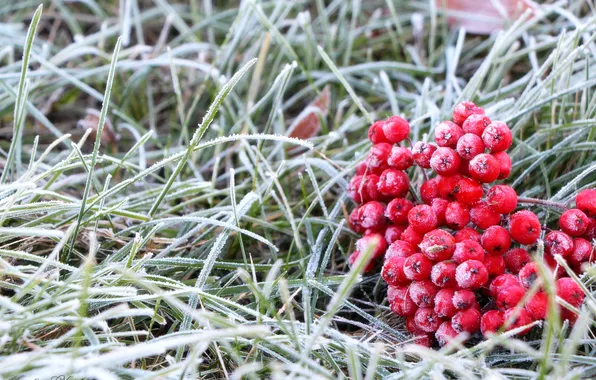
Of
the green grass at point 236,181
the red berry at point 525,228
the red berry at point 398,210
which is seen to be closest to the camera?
the green grass at point 236,181

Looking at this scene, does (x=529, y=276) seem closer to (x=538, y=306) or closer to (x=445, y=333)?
(x=538, y=306)

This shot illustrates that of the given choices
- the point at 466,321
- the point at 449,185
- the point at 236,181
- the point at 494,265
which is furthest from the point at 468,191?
the point at 236,181

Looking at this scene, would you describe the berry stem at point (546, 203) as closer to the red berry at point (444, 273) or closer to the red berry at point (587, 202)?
the red berry at point (587, 202)

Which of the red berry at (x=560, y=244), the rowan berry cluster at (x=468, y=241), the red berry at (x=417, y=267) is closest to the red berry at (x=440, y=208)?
the rowan berry cluster at (x=468, y=241)

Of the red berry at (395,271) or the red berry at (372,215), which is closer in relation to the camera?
the red berry at (395,271)

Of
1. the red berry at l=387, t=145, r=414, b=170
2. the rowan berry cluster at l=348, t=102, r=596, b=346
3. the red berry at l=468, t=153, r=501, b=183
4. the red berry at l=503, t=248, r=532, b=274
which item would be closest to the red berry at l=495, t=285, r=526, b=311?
the rowan berry cluster at l=348, t=102, r=596, b=346

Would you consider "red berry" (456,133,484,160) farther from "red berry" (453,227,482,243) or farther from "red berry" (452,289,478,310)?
"red berry" (452,289,478,310)
